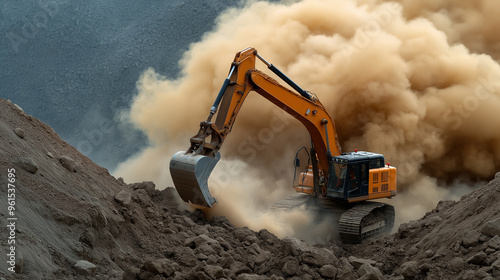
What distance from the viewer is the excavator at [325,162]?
12773mm

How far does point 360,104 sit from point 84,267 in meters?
13.2

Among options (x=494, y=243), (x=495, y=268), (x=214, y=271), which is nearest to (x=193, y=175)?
(x=214, y=271)

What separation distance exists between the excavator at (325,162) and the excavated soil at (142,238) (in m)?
2.17

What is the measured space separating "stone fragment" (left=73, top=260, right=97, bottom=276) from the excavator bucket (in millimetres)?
3651

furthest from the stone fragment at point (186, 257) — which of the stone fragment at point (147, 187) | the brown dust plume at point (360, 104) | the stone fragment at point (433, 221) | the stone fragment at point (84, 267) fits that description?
the brown dust plume at point (360, 104)

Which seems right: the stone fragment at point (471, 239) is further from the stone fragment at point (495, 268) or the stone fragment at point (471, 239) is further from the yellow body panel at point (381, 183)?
the yellow body panel at point (381, 183)

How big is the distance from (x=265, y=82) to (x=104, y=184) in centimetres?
427

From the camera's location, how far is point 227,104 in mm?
12617

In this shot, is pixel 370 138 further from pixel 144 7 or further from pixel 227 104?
pixel 144 7

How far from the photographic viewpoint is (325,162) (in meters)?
15.1

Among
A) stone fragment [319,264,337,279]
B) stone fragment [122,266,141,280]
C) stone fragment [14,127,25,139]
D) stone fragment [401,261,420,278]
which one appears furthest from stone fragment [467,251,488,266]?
stone fragment [14,127,25,139]

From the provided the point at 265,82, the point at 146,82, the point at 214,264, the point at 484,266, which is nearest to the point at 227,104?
the point at 265,82

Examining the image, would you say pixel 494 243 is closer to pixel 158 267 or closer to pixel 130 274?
pixel 158 267

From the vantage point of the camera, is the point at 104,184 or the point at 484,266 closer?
the point at 484,266
